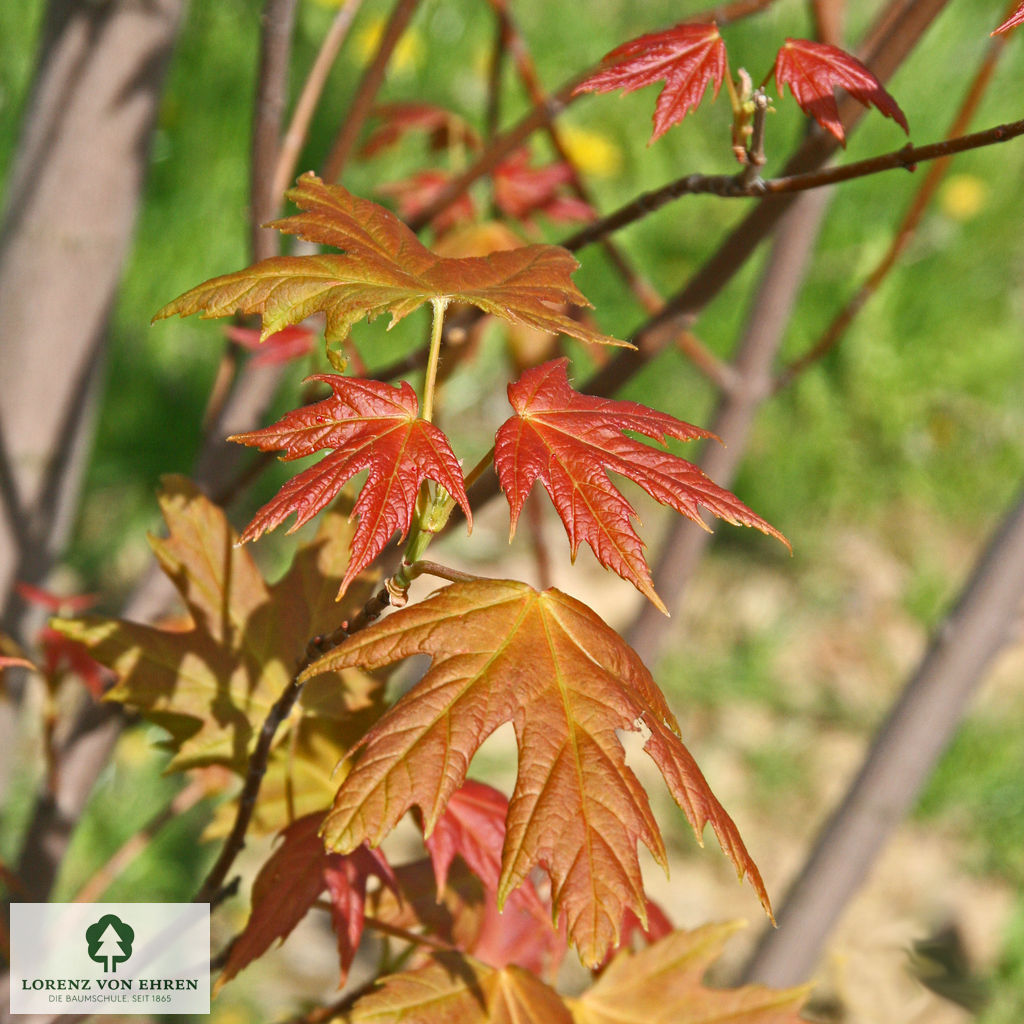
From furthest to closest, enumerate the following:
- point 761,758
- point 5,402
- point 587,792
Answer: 1. point 761,758
2. point 5,402
3. point 587,792

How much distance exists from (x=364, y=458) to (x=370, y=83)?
508 millimetres

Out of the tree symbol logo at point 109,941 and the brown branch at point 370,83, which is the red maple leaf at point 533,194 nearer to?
the brown branch at point 370,83

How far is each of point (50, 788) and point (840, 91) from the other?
2.81 feet

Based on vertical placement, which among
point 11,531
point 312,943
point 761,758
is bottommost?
point 312,943

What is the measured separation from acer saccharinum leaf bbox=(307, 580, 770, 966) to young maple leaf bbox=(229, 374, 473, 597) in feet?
0.15

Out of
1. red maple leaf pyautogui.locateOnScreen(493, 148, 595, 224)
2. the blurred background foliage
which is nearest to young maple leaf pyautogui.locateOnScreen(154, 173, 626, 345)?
red maple leaf pyautogui.locateOnScreen(493, 148, 595, 224)

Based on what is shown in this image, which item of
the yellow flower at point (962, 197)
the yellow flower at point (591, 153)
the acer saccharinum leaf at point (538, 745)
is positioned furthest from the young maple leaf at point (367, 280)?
the yellow flower at point (962, 197)

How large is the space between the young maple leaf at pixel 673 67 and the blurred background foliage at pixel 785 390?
1.71 metres

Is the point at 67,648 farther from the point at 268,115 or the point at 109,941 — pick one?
the point at 268,115

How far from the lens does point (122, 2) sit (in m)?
1.05

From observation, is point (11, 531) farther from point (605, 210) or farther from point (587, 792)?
point (605, 210)

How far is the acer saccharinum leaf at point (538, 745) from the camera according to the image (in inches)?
18.4

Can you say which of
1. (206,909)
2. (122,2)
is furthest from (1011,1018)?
(122,2)

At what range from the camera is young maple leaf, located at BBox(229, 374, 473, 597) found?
0.48 m
